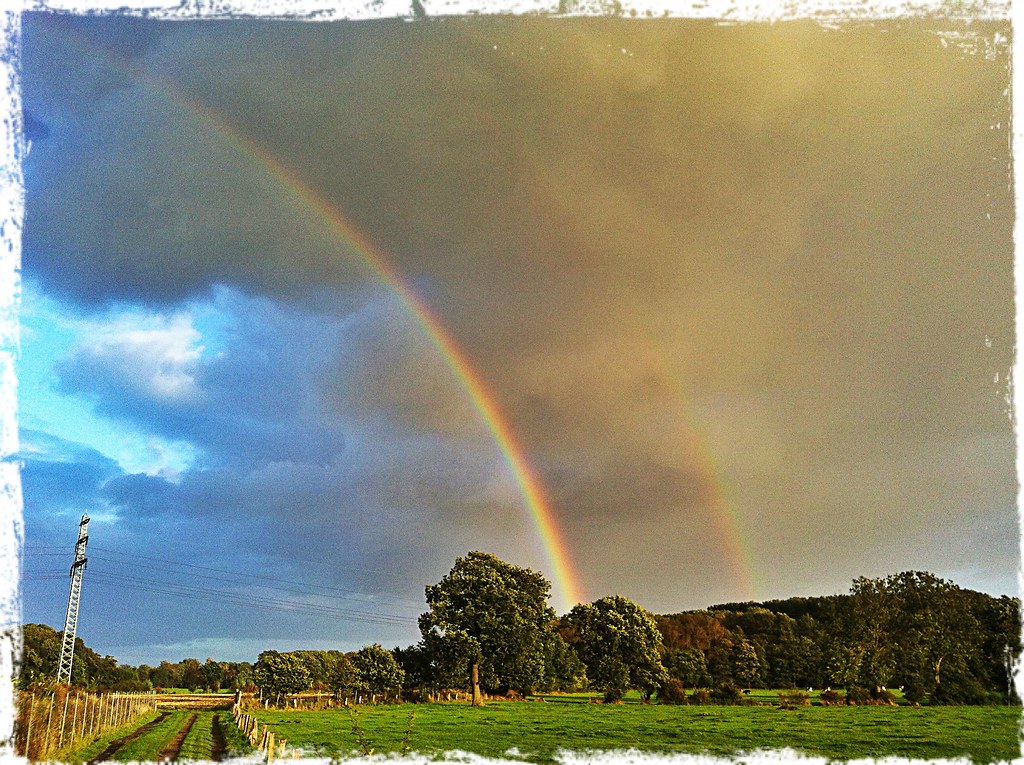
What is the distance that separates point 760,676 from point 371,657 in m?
60.0

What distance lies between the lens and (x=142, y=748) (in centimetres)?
3494

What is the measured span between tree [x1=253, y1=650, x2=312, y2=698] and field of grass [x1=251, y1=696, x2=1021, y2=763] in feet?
164

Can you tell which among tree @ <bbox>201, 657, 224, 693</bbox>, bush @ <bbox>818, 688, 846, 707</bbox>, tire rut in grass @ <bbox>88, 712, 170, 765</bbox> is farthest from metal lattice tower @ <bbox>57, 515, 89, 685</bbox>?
tree @ <bbox>201, 657, 224, 693</bbox>

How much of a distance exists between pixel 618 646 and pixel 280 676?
141 feet

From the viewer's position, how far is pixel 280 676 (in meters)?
94.0

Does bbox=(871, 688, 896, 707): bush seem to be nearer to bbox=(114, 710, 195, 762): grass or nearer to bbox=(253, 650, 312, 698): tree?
bbox=(114, 710, 195, 762): grass

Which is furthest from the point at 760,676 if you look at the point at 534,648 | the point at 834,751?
the point at 834,751

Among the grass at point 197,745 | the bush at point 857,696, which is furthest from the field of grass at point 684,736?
the bush at point 857,696

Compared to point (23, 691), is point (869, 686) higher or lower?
lower

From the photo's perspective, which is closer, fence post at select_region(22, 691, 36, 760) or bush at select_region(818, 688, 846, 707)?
fence post at select_region(22, 691, 36, 760)

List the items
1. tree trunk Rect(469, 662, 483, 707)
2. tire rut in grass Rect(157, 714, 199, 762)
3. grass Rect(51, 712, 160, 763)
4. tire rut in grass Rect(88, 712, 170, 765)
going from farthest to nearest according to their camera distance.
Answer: tree trunk Rect(469, 662, 483, 707) < tire rut in grass Rect(157, 714, 199, 762) < tire rut in grass Rect(88, 712, 170, 765) < grass Rect(51, 712, 160, 763)

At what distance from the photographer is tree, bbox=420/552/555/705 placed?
84.1 metres

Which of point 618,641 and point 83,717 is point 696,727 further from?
point 618,641

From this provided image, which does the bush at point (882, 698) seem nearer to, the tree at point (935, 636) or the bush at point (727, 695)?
the tree at point (935, 636)
